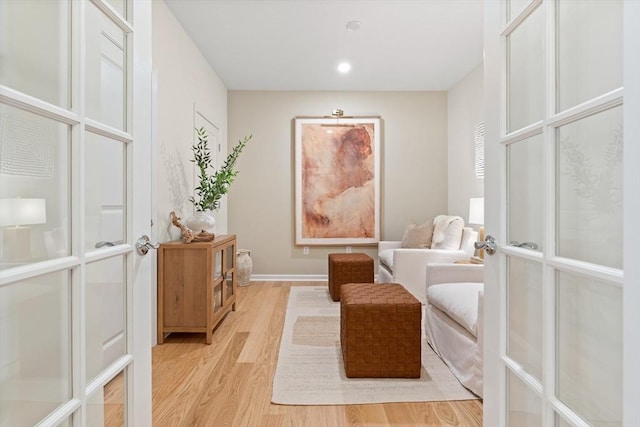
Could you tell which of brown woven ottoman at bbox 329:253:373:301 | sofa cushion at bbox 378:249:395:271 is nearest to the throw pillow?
sofa cushion at bbox 378:249:395:271

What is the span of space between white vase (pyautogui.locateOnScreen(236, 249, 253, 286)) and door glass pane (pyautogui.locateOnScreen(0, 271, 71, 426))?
3.92 metres

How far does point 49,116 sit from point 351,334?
1795mm

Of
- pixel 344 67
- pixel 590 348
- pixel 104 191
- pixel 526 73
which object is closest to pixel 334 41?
pixel 344 67

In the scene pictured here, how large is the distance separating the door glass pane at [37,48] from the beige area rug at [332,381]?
1.71 metres

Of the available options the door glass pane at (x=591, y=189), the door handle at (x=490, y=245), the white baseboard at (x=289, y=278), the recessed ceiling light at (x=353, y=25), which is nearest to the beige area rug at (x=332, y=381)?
the door handle at (x=490, y=245)

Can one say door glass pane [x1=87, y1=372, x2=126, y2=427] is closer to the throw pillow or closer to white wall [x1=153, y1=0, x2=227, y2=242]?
white wall [x1=153, y1=0, x2=227, y2=242]

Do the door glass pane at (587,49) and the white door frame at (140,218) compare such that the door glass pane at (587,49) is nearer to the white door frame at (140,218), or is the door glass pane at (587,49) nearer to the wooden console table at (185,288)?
the white door frame at (140,218)

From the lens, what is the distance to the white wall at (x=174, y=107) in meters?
2.91

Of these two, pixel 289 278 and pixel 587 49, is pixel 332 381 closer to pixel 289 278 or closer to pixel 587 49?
pixel 587 49

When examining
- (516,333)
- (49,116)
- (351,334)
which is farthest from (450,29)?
(49,116)

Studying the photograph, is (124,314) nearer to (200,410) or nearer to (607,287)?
(200,410)

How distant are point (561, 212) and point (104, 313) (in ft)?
4.09

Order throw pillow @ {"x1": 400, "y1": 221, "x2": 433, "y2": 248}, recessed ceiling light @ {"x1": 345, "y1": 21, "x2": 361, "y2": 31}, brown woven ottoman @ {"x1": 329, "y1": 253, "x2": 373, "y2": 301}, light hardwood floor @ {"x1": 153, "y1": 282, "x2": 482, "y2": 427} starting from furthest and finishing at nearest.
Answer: throw pillow @ {"x1": 400, "y1": 221, "x2": 433, "y2": 248} → brown woven ottoman @ {"x1": 329, "y1": 253, "x2": 373, "y2": 301} → recessed ceiling light @ {"x1": 345, "y1": 21, "x2": 361, "y2": 31} → light hardwood floor @ {"x1": 153, "y1": 282, "x2": 482, "y2": 427}

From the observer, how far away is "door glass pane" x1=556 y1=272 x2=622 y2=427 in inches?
28.8
